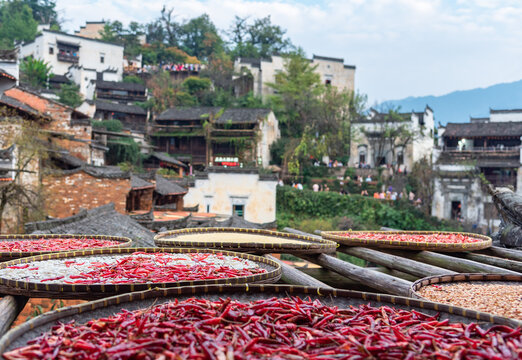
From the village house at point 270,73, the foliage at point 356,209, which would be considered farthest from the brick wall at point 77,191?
the village house at point 270,73

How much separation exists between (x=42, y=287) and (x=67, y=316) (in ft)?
2.65

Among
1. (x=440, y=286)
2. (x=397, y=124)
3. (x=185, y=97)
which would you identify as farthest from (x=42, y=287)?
(x=185, y=97)

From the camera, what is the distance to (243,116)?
39.7 meters

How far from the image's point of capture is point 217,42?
206ft

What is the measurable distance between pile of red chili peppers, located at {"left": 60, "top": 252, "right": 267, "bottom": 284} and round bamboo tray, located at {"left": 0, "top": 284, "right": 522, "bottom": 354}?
0.39 m

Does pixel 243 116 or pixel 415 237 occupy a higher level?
pixel 243 116

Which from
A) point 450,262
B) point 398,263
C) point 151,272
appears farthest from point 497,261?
point 151,272

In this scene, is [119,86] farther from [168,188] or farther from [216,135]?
[168,188]

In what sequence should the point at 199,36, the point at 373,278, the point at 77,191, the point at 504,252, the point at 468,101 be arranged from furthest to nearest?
1. the point at 468,101
2. the point at 199,36
3. the point at 77,191
4. the point at 504,252
5. the point at 373,278

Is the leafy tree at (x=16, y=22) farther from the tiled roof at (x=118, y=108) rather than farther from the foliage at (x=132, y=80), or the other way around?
the tiled roof at (x=118, y=108)

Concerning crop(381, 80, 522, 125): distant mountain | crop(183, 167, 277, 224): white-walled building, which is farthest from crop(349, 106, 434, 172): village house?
crop(381, 80, 522, 125): distant mountain

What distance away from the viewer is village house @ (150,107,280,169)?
127 ft

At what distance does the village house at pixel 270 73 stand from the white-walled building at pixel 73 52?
13.1 m

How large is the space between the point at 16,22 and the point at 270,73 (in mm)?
28177
